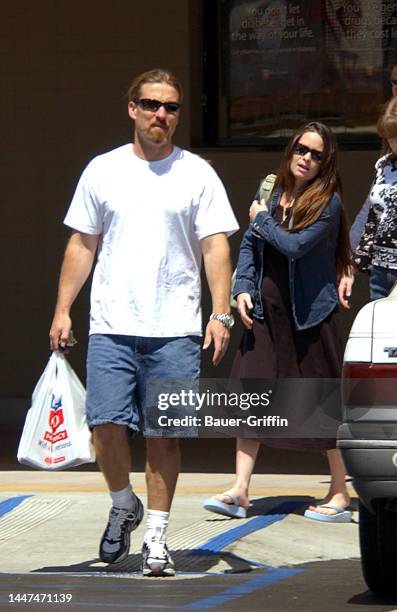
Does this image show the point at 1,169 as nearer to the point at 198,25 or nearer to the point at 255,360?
the point at 198,25

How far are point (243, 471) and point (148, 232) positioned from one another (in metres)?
1.65

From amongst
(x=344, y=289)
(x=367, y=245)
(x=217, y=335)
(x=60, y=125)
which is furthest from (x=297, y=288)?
(x=60, y=125)

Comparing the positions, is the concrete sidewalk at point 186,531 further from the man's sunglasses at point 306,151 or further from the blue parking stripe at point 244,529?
the man's sunglasses at point 306,151

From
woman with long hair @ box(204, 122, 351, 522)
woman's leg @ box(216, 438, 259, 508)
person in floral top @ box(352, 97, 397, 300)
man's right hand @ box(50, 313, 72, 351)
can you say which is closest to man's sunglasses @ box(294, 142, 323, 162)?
woman with long hair @ box(204, 122, 351, 522)

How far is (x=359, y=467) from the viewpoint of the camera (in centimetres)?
562

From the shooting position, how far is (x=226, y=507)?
7.89m

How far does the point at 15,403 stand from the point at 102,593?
5.61 m

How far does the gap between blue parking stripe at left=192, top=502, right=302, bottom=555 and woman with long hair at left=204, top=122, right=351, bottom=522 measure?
115 millimetres

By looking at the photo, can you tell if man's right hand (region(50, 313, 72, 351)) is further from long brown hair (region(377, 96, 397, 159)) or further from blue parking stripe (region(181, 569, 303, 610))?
long brown hair (region(377, 96, 397, 159))

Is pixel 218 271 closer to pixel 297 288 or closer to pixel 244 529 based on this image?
pixel 297 288

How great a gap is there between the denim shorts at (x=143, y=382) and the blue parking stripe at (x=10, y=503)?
158 cm

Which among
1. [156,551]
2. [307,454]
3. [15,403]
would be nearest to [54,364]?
[156,551]

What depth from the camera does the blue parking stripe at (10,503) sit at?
8.27m

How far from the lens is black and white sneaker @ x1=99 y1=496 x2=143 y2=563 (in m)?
6.95
